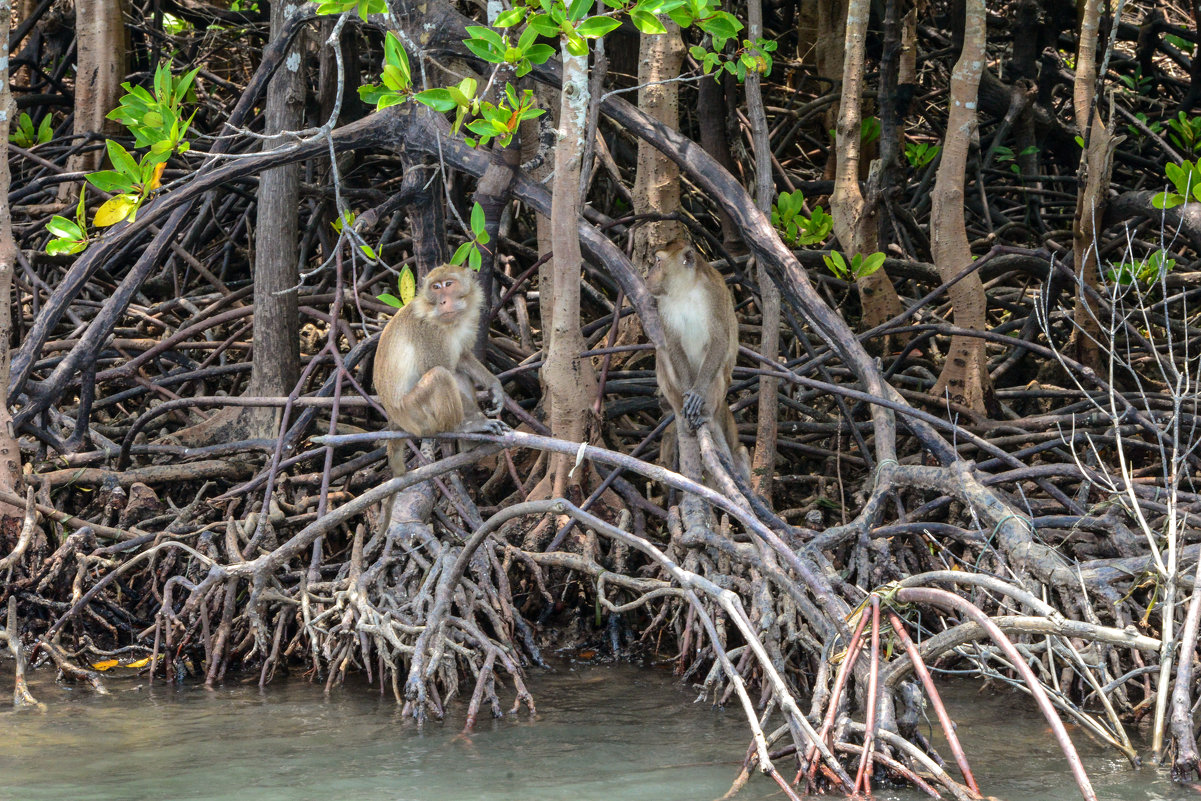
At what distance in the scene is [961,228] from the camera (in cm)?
555

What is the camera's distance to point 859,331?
6.55 meters

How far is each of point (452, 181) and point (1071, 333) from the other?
3.36m

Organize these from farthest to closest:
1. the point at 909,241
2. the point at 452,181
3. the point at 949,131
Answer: the point at 909,241, the point at 452,181, the point at 949,131

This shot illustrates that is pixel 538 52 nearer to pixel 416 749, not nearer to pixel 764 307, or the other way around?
pixel 764 307

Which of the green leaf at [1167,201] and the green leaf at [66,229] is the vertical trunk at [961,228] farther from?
the green leaf at [66,229]

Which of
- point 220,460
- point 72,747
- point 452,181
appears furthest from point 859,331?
point 72,747

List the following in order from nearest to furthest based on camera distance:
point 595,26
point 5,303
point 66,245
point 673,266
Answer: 1. point 595,26
2. point 66,245
3. point 5,303
4. point 673,266

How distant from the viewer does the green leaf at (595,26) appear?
11.2ft

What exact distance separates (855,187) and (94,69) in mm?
4396

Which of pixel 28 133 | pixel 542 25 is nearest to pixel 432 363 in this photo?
pixel 542 25

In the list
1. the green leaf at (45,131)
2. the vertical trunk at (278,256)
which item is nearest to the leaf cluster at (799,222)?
the vertical trunk at (278,256)

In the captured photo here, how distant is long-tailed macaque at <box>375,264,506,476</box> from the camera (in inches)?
174

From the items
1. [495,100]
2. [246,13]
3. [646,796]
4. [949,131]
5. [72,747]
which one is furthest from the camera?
[246,13]

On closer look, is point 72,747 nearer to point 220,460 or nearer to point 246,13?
point 220,460
